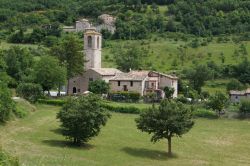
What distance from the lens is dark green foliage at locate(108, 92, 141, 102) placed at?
2908 inches

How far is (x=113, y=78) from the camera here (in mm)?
79625

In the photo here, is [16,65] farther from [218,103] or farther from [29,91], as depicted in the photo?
[218,103]

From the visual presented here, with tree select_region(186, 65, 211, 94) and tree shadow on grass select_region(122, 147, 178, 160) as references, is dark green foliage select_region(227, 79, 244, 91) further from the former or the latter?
tree shadow on grass select_region(122, 147, 178, 160)

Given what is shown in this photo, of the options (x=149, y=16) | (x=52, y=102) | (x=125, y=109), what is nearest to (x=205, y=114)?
(x=125, y=109)

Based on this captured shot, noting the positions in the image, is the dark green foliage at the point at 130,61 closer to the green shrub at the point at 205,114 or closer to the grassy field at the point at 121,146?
the green shrub at the point at 205,114

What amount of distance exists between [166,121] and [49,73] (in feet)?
94.2

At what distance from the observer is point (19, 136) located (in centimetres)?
4569

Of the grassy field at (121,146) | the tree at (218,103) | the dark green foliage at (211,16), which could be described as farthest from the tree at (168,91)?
the dark green foliage at (211,16)

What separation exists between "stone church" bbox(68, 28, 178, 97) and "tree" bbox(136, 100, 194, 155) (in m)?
29.4

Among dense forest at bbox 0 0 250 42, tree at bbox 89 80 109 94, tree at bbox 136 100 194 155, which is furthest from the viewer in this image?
dense forest at bbox 0 0 250 42

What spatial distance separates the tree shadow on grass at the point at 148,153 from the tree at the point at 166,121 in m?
0.86

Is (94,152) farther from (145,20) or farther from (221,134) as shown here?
(145,20)

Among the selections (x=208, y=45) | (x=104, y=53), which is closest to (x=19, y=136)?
(x=104, y=53)

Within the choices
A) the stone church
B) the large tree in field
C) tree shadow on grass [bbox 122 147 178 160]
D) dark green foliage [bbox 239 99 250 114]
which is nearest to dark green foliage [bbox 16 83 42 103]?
the large tree in field
